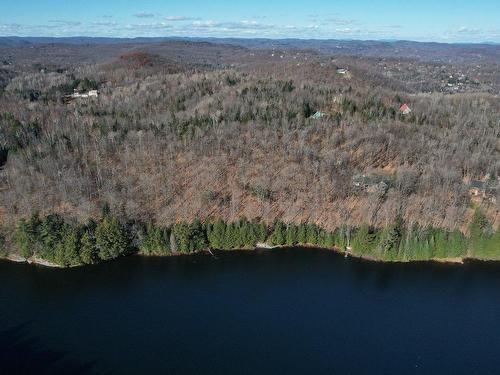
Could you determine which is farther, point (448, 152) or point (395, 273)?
point (448, 152)

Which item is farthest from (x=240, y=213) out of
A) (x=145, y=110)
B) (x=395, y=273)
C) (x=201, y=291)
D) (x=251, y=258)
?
(x=145, y=110)

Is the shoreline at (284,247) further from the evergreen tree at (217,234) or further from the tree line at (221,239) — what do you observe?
the evergreen tree at (217,234)

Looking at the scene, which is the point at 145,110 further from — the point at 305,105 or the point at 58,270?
the point at 58,270

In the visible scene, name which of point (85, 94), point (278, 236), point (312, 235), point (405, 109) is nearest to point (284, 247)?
point (278, 236)

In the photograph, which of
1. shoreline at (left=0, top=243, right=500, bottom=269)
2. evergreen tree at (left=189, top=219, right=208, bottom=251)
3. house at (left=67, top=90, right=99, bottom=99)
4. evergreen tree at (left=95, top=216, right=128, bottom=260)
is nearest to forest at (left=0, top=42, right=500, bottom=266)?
evergreen tree at (left=95, top=216, right=128, bottom=260)

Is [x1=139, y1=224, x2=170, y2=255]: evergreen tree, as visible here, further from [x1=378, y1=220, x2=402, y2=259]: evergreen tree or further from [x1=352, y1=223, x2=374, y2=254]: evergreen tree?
[x1=378, y1=220, x2=402, y2=259]: evergreen tree
